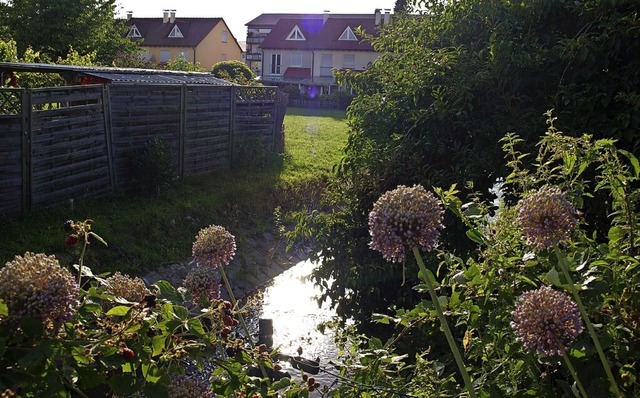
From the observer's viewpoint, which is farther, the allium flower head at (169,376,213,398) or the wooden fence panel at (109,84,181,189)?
the wooden fence panel at (109,84,181,189)

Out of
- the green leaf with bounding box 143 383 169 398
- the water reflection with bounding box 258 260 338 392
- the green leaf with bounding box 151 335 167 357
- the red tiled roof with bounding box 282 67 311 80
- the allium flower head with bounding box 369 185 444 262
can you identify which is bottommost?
the water reflection with bounding box 258 260 338 392

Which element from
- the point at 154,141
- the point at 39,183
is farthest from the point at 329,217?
the point at 154,141

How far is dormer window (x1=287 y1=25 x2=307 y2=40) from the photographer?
53.5m

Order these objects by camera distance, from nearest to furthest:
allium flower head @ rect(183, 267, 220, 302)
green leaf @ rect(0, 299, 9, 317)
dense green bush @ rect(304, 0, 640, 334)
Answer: green leaf @ rect(0, 299, 9, 317)
allium flower head @ rect(183, 267, 220, 302)
dense green bush @ rect(304, 0, 640, 334)

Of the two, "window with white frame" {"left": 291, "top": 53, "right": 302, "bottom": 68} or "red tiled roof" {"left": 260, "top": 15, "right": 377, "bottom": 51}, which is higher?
"red tiled roof" {"left": 260, "top": 15, "right": 377, "bottom": 51}

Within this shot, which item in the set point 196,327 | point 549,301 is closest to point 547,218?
point 549,301

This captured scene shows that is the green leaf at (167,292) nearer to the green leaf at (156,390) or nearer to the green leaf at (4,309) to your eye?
the green leaf at (156,390)

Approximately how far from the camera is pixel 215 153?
13.5 m

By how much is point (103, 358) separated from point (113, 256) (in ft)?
24.7

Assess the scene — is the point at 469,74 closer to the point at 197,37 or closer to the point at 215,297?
the point at 215,297

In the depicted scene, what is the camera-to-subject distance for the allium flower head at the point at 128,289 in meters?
1.75

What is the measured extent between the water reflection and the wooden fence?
3037mm

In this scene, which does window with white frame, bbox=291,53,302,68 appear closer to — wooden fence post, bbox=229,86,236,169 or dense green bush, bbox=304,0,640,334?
wooden fence post, bbox=229,86,236,169

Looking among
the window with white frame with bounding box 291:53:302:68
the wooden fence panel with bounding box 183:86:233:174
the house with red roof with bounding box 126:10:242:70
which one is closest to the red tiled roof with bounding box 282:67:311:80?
the window with white frame with bounding box 291:53:302:68
